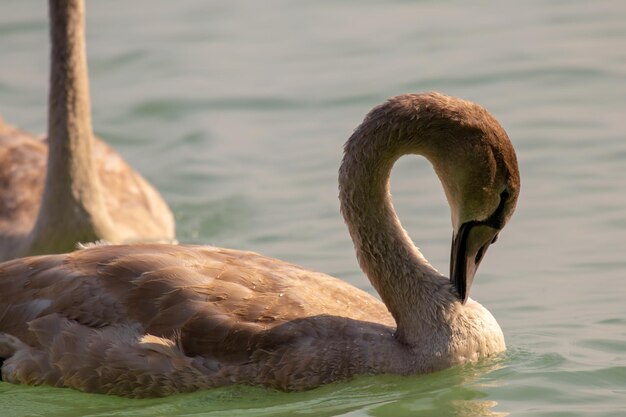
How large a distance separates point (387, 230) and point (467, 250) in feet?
1.43

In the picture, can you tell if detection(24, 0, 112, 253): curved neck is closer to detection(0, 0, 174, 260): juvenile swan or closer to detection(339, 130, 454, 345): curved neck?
detection(0, 0, 174, 260): juvenile swan

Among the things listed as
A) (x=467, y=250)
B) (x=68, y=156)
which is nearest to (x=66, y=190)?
(x=68, y=156)

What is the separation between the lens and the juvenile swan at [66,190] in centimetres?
1069

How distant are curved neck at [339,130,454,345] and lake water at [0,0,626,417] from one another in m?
0.35

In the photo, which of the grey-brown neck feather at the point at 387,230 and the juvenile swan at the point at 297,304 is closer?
the juvenile swan at the point at 297,304

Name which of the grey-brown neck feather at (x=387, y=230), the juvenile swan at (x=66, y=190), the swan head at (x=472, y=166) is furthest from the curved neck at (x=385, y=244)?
the juvenile swan at (x=66, y=190)

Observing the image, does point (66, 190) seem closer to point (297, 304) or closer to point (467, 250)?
point (297, 304)

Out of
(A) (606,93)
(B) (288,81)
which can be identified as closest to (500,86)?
(A) (606,93)

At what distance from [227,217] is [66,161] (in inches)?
70.7

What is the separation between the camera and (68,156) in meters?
10.8

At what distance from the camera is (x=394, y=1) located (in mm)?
17031

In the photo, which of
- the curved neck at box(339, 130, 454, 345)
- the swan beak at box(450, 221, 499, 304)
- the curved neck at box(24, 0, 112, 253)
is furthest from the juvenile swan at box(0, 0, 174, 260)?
the swan beak at box(450, 221, 499, 304)

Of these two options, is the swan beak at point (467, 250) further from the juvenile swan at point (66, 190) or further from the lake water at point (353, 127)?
the juvenile swan at point (66, 190)

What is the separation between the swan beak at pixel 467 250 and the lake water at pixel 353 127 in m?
0.45
